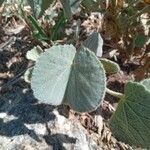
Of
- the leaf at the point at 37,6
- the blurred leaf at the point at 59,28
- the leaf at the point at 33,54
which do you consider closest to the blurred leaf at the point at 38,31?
the blurred leaf at the point at 59,28

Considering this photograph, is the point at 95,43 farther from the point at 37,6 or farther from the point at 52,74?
the point at 37,6

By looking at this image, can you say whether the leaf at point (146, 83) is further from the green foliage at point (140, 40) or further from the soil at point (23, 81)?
the green foliage at point (140, 40)

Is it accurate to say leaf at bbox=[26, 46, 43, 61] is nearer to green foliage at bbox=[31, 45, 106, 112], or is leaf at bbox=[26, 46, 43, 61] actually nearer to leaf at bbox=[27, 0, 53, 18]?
green foliage at bbox=[31, 45, 106, 112]

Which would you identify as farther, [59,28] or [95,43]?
[59,28]

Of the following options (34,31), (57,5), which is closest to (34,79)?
(34,31)

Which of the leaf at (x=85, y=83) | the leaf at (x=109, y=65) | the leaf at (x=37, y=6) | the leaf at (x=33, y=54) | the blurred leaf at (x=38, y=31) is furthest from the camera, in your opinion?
the blurred leaf at (x=38, y=31)

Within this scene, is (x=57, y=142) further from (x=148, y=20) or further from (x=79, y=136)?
(x=148, y=20)

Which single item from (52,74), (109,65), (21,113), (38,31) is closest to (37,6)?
(52,74)
